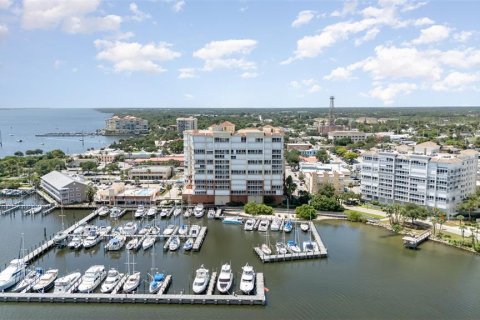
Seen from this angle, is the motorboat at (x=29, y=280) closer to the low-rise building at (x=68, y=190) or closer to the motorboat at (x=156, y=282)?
the motorboat at (x=156, y=282)

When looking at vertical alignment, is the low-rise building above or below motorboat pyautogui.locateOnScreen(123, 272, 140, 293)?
above

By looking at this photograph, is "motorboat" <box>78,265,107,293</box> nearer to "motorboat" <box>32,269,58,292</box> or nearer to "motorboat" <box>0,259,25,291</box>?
"motorboat" <box>32,269,58,292</box>

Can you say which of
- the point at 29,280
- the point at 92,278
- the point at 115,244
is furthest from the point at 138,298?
the point at 115,244

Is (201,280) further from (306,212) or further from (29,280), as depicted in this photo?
(306,212)

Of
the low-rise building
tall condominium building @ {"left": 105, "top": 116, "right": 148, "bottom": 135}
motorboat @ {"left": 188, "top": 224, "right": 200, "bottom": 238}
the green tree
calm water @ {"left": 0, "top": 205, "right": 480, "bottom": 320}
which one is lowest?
calm water @ {"left": 0, "top": 205, "right": 480, "bottom": 320}

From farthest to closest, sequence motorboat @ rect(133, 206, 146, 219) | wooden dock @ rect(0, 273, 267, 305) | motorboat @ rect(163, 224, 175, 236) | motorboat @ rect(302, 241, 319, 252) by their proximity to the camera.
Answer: motorboat @ rect(133, 206, 146, 219)
motorboat @ rect(163, 224, 175, 236)
motorboat @ rect(302, 241, 319, 252)
wooden dock @ rect(0, 273, 267, 305)

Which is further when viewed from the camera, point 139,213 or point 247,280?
point 139,213

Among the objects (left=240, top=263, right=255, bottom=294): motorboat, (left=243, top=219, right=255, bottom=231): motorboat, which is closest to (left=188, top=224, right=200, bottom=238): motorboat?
(left=243, top=219, right=255, bottom=231): motorboat

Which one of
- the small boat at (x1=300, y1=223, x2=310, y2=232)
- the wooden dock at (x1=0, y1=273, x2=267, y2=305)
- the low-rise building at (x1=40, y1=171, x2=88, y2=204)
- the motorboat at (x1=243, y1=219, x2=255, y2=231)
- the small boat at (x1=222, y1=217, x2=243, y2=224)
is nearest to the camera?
the wooden dock at (x1=0, y1=273, x2=267, y2=305)
